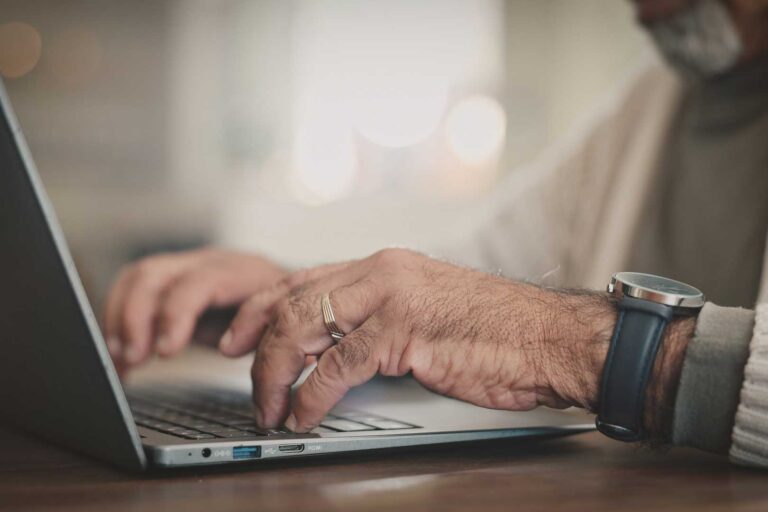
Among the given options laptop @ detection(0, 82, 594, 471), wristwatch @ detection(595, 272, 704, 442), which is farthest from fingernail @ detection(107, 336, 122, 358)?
wristwatch @ detection(595, 272, 704, 442)

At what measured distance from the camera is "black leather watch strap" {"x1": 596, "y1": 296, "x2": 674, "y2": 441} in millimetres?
614

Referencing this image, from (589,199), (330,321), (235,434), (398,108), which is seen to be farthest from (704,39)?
(398,108)

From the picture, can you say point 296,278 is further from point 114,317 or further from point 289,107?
point 289,107

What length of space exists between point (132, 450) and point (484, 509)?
23 cm

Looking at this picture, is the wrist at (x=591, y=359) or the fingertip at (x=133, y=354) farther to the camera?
the fingertip at (x=133, y=354)

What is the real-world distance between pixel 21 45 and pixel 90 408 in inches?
174

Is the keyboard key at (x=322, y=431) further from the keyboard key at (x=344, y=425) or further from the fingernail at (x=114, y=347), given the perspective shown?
the fingernail at (x=114, y=347)

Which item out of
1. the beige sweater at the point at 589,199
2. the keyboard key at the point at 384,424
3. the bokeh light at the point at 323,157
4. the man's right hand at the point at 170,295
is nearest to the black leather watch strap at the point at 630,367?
the keyboard key at the point at 384,424

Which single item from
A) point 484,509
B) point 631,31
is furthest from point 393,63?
point 484,509

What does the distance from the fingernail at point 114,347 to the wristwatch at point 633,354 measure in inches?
27.0

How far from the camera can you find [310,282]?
73 centimetres

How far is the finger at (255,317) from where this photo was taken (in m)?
0.77

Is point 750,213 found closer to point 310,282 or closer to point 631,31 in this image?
point 310,282

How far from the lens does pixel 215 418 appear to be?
71cm
